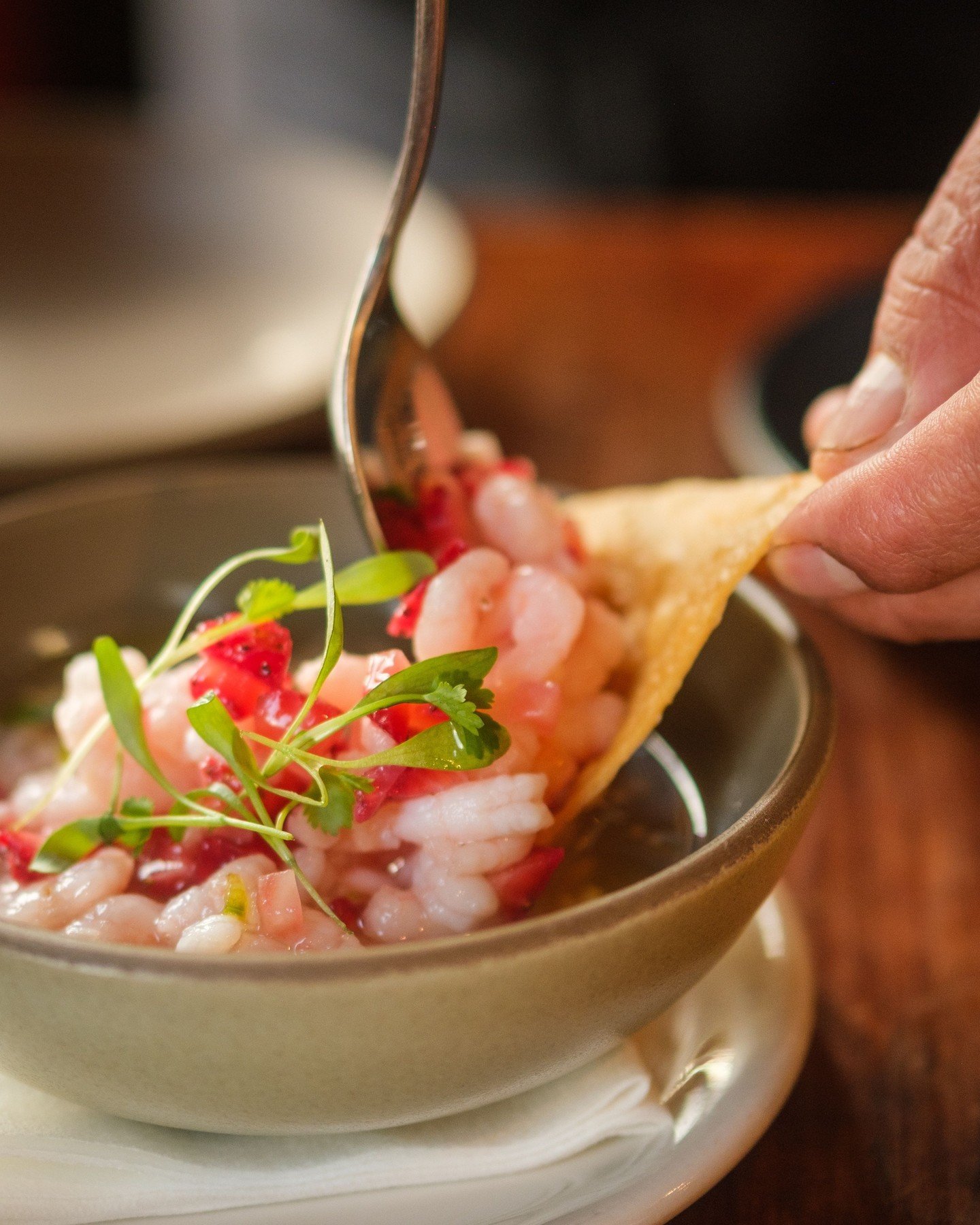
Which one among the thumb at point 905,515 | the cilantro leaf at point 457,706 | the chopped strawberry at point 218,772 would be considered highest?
the thumb at point 905,515

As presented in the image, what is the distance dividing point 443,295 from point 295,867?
4.86 feet

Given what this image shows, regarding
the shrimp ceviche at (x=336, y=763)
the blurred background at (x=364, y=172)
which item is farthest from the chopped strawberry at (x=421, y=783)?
the blurred background at (x=364, y=172)

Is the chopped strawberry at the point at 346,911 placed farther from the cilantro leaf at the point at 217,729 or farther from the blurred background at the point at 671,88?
the blurred background at the point at 671,88

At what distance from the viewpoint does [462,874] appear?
2.95 ft

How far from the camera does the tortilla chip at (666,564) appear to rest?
3.39 feet

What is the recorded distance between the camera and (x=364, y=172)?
276 cm

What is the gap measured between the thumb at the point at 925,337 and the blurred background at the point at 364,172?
497 millimetres

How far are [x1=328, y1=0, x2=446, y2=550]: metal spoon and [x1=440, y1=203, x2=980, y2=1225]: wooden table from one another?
541 mm

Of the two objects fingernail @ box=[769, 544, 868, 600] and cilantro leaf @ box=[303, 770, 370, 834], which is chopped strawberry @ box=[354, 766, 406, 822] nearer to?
cilantro leaf @ box=[303, 770, 370, 834]

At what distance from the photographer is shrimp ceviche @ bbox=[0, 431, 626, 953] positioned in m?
0.88

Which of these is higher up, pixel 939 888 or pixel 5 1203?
pixel 5 1203

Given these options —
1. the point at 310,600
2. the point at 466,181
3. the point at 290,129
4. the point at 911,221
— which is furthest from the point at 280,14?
the point at 310,600

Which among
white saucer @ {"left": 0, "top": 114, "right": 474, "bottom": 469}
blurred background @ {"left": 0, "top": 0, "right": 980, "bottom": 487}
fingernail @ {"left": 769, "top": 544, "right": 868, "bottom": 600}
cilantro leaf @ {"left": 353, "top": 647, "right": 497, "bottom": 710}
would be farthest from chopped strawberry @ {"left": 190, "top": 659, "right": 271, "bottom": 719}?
white saucer @ {"left": 0, "top": 114, "right": 474, "bottom": 469}

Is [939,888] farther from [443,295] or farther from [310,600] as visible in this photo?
[443,295]
